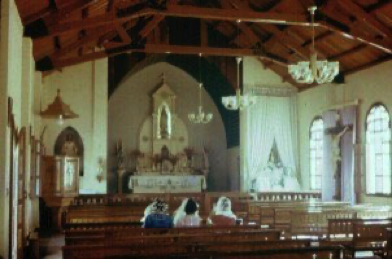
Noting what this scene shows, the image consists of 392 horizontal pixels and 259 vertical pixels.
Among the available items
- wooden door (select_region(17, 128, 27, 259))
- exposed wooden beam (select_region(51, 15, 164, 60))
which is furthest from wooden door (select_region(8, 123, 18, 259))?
exposed wooden beam (select_region(51, 15, 164, 60))

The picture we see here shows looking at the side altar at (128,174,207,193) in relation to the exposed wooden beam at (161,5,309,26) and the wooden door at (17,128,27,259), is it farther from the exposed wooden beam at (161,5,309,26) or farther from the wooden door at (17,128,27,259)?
the wooden door at (17,128,27,259)

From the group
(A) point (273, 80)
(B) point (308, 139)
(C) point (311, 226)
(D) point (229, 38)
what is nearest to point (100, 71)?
(D) point (229, 38)

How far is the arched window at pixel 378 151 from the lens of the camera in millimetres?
14312

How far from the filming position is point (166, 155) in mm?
20578

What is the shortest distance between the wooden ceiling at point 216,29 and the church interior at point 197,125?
5 cm

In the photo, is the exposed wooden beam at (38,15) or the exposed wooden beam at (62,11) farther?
the exposed wooden beam at (62,11)

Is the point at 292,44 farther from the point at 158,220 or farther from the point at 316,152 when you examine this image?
the point at 158,220

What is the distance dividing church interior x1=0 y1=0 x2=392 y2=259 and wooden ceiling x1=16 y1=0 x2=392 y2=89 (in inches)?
1.8

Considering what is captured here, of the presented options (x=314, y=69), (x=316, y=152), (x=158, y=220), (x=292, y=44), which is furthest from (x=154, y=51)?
(x=158, y=220)

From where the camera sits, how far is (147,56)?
20391 mm

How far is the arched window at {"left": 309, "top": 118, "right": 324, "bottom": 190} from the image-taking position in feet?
59.6

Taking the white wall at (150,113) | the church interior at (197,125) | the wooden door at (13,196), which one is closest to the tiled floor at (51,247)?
the church interior at (197,125)

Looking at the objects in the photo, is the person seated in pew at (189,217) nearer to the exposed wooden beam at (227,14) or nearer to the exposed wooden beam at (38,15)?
the exposed wooden beam at (227,14)

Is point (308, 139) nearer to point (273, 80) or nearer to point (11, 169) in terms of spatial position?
point (273, 80)
